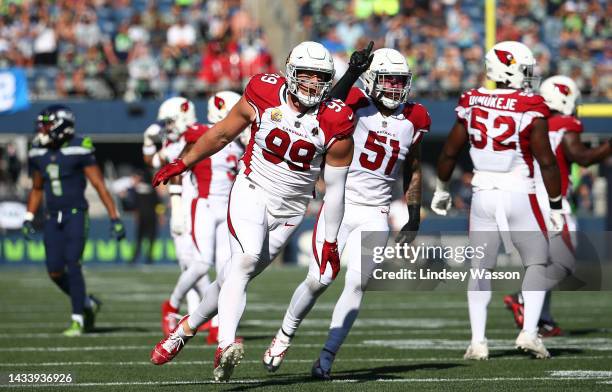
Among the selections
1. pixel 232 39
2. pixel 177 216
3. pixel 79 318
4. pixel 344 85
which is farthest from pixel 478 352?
pixel 232 39

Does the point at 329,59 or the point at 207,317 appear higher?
the point at 329,59

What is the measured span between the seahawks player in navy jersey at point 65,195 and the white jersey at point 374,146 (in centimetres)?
340

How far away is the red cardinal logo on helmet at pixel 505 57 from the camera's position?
780cm

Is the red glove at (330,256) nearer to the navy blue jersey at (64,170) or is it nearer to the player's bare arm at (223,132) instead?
the player's bare arm at (223,132)

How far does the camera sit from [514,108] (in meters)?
7.58

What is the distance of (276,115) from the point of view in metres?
6.23

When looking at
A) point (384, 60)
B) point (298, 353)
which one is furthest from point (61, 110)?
point (384, 60)

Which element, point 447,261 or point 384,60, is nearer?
point 384,60

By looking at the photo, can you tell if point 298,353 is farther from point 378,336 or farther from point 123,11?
point 123,11

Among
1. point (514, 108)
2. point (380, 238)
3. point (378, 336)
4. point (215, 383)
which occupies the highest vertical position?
point (514, 108)

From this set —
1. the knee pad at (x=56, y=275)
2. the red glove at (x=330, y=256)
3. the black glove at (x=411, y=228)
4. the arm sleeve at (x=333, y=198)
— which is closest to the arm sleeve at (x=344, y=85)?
the arm sleeve at (x=333, y=198)

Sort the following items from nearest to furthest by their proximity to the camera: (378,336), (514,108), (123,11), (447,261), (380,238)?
1. (380,238)
2. (514,108)
3. (447,261)
4. (378,336)
5. (123,11)

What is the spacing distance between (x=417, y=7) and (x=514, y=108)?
1595cm

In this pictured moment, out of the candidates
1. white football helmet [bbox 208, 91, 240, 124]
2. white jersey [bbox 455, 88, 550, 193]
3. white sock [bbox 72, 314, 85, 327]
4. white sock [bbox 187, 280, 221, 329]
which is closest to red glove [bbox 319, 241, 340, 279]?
white sock [bbox 187, 280, 221, 329]
